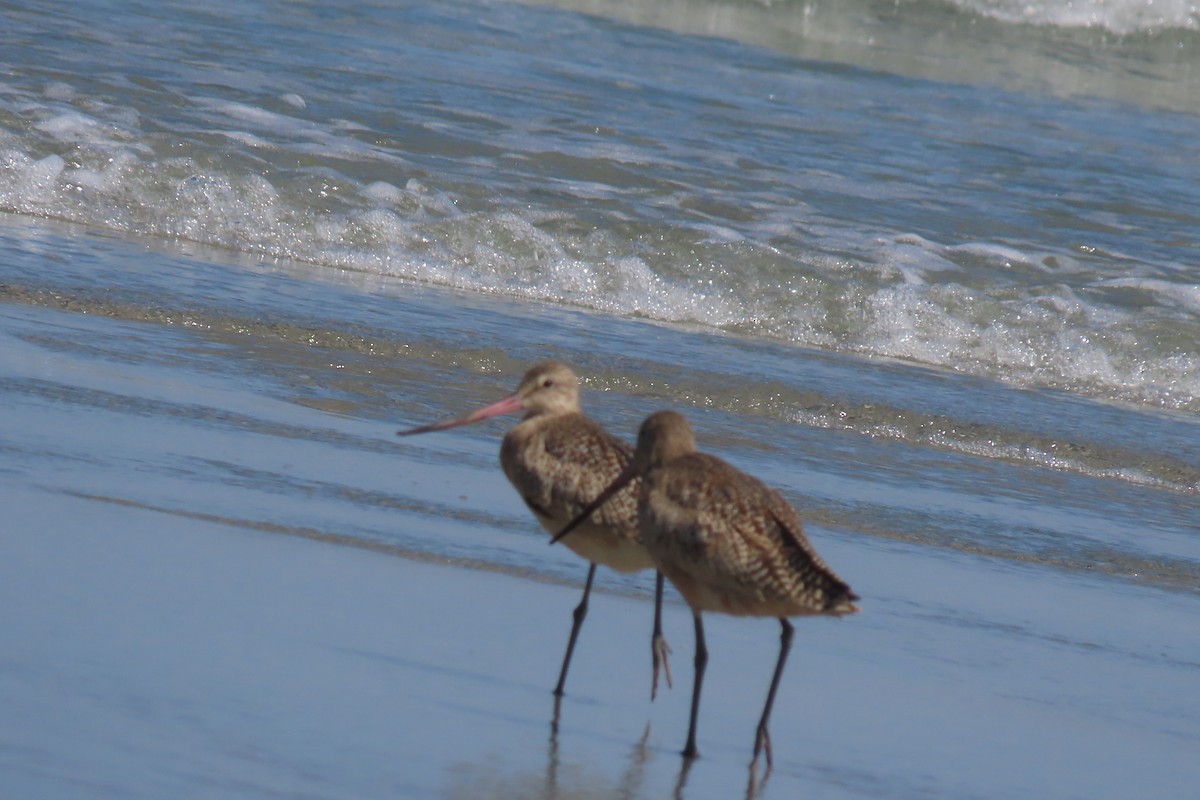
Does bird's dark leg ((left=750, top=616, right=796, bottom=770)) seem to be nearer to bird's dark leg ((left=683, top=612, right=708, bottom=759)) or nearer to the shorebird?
the shorebird

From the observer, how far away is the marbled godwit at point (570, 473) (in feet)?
12.8

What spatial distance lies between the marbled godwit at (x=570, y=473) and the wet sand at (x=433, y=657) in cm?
20

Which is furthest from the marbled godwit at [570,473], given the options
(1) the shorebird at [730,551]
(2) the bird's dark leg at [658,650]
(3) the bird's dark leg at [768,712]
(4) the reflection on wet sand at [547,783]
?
(4) the reflection on wet sand at [547,783]

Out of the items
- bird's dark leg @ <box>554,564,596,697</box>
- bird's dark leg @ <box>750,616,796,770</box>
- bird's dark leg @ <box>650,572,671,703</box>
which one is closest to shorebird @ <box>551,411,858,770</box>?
bird's dark leg @ <box>750,616,796,770</box>

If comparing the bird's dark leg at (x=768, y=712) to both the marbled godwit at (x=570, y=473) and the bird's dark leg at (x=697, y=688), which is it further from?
the marbled godwit at (x=570, y=473)

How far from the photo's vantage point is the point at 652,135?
475 inches

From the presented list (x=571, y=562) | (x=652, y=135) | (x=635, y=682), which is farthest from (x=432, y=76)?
Answer: (x=635, y=682)

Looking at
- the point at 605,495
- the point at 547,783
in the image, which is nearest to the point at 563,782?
the point at 547,783

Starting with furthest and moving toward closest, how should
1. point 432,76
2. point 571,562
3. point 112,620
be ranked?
1. point 432,76
2. point 571,562
3. point 112,620

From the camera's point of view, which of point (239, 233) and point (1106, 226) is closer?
point (239, 233)

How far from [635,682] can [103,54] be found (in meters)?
8.69

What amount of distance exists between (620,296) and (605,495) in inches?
196

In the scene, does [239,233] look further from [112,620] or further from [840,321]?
[112,620]

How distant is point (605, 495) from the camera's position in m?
3.84
